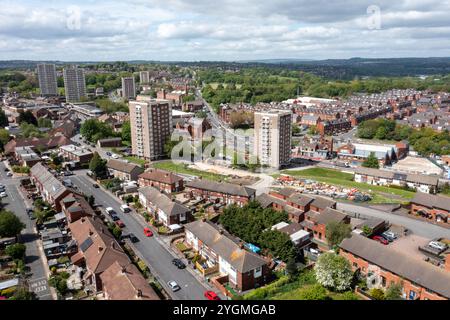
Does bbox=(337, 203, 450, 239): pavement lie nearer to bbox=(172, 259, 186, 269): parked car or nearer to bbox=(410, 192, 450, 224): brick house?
bbox=(410, 192, 450, 224): brick house

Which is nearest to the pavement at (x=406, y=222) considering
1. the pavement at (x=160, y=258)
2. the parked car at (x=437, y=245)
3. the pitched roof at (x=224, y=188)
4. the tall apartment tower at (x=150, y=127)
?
the parked car at (x=437, y=245)

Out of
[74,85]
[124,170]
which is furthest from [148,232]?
[74,85]

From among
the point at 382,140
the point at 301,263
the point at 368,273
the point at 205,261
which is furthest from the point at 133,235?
the point at 382,140

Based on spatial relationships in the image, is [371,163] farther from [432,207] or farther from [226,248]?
[226,248]

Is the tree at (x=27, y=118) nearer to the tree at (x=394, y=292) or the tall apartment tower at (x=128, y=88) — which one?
the tall apartment tower at (x=128, y=88)

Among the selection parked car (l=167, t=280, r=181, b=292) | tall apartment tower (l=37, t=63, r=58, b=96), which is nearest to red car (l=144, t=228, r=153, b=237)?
parked car (l=167, t=280, r=181, b=292)
